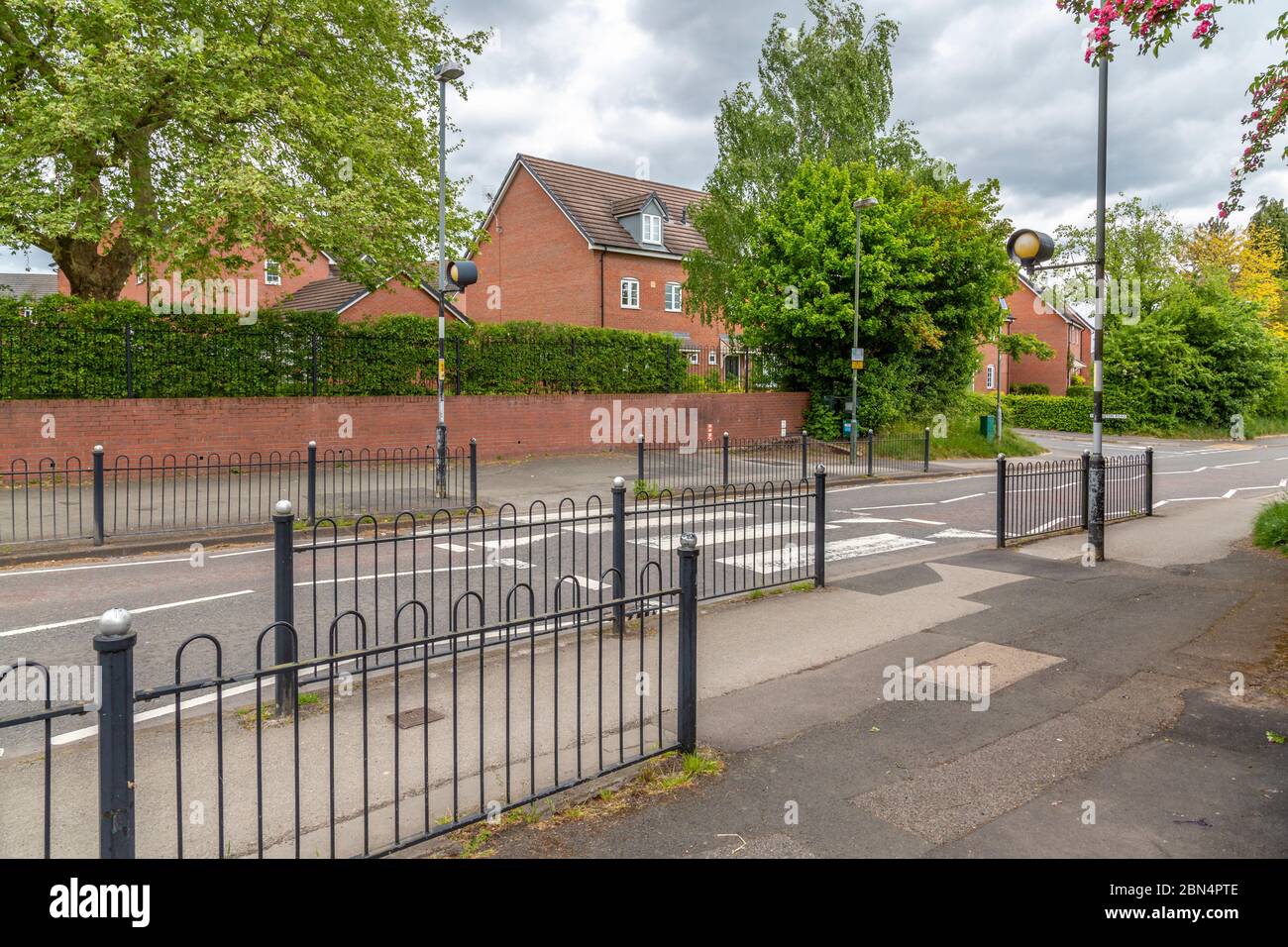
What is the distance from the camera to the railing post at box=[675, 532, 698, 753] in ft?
16.3

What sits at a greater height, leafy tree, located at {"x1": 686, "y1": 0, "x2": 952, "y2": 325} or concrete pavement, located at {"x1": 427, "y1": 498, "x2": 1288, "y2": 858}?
leafy tree, located at {"x1": 686, "y1": 0, "x2": 952, "y2": 325}

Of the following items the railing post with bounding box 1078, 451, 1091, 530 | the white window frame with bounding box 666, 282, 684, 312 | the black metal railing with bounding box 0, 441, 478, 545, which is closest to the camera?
the black metal railing with bounding box 0, 441, 478, 545

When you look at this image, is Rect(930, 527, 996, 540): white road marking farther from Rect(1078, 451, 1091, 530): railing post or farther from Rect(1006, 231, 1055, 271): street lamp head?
Rect(1006, 231, 1055, 271): street lamp head

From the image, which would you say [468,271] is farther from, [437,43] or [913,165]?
[913,165]

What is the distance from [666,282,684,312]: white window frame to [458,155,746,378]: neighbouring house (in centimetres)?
5

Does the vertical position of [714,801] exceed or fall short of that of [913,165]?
it falls short

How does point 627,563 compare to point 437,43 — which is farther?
point 437,43

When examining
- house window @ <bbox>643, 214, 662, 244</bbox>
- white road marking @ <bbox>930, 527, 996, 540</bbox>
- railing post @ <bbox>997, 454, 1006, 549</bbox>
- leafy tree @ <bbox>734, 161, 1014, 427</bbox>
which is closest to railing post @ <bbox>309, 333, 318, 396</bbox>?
leafy tree @ <bbox>734, 161, 1014, 427</bbox>

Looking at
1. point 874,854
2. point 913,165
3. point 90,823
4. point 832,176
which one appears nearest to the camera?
point 874,854

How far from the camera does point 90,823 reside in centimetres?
432

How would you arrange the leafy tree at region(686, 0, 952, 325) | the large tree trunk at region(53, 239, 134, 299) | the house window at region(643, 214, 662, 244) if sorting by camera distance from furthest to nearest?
the house window at region(643, 214, 662, 244) → the leafy tree at region(686, 0, 952, 325) → the large tree trunk at region(53, 239, 134, 299)

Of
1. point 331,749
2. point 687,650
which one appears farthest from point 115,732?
point 687,650
